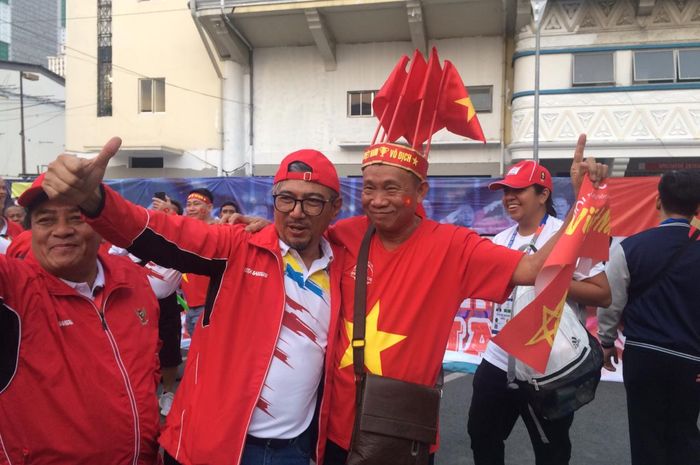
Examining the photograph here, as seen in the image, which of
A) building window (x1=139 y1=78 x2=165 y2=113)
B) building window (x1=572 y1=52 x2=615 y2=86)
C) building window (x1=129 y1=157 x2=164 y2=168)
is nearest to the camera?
building window (x1=572 y1=52 x2=615 y2=86)

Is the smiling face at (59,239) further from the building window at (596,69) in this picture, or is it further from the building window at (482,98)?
the building window at (482,98)

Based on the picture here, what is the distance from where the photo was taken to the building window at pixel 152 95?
17.3 metres

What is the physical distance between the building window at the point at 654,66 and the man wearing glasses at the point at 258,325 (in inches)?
569

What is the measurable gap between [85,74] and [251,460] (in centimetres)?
1942

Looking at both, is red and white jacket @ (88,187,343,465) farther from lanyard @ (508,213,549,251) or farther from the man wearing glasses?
lanyard @ (508,213,549,251)

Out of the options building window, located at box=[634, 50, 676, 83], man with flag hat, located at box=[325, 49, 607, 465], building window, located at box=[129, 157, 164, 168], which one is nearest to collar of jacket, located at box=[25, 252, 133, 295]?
man with flag hat, located at box=[325, 49, 607, 465]

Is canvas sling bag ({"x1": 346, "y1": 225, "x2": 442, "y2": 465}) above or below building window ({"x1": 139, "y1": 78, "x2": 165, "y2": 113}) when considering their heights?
below

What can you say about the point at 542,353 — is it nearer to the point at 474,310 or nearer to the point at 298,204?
the point at 298,204

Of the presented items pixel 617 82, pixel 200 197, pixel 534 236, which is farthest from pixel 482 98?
pixel 534 236

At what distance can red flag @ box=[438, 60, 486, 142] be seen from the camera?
2.47 m

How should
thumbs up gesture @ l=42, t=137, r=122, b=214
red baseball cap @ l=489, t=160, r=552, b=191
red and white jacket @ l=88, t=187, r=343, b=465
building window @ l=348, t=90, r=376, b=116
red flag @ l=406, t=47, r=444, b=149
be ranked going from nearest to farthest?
thumbs up gesture @ l=42, t=137, r=122, b=214
red and white jacket @ l=88, t=187, r=343, b=465
red flag @ l=406, t=47, r=444, b=149
red baseball cap @ l=489, t=160, r=552, b=191
building window @ l=348, t=90, r=376, b=116

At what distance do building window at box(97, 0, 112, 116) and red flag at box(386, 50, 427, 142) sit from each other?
17833 millimetres

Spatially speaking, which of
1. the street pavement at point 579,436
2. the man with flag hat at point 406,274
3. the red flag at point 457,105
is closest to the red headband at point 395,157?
the man with flag hat at point 406,274

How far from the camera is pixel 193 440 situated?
178cm
